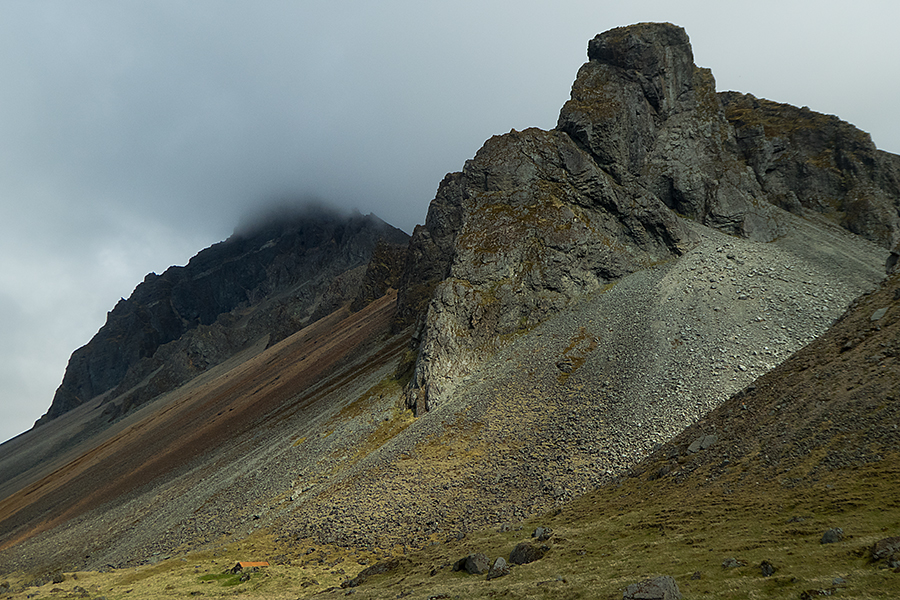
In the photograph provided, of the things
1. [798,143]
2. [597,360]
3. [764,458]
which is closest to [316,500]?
Answer: [597,360]

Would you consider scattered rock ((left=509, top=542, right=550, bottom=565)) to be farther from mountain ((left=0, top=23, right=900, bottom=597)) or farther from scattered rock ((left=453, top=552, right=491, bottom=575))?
scattered rock ((left=453, top=552, right=491, bottom=575))

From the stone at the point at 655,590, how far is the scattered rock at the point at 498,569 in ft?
26.4

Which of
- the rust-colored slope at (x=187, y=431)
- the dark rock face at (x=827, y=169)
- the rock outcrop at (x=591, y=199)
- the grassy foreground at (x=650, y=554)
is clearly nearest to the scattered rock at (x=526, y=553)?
the grassy foreground at (x=650, y=554)

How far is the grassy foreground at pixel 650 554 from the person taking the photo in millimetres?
14602

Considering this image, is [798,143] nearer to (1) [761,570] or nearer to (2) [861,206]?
(2) [861,206]

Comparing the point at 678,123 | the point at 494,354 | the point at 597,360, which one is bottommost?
the point at 597,360

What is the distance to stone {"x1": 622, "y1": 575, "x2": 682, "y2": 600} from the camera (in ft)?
48.4

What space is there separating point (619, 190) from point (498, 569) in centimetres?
6191

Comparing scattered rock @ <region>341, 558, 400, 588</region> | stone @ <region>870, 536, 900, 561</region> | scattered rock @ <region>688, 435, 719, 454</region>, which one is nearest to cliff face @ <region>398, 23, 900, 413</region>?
scattered rock @ <region>341, 558, 400, 588</region>

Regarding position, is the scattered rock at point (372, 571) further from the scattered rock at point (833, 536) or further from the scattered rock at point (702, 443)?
the scattered rock at point (833, 536)

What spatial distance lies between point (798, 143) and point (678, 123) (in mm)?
30653

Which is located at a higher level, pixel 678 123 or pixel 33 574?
pixel 678 123

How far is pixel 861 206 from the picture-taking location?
82.4 meters

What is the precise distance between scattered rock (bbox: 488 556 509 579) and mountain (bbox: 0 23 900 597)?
0.80 metres
